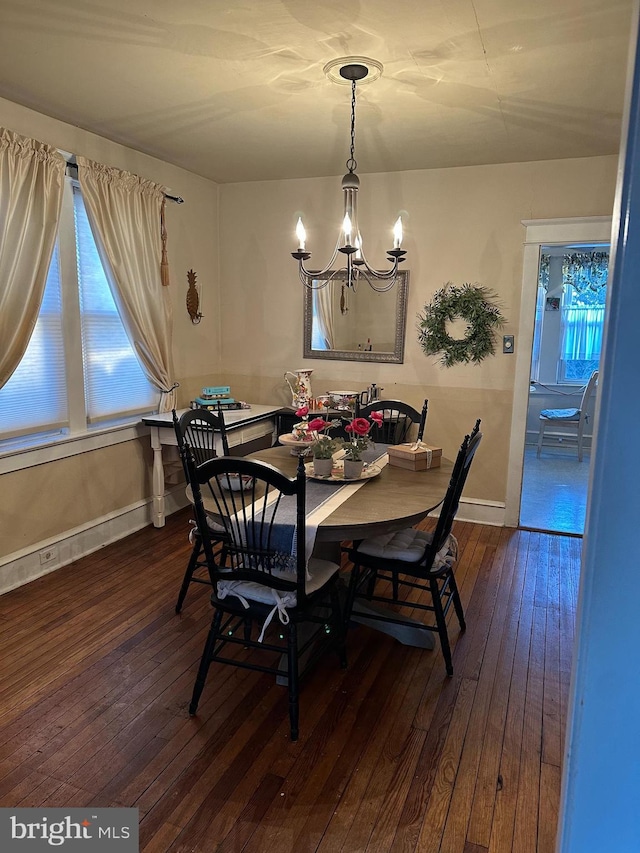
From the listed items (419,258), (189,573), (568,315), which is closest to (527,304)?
(419,258)

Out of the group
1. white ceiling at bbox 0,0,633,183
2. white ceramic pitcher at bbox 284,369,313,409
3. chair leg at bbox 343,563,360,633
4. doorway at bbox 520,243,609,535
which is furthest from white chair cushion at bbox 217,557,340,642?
doorway at bbox 520,243,609,535

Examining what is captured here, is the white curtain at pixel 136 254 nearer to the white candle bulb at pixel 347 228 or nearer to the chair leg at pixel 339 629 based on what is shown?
the white candle bulb at pixel 347 228

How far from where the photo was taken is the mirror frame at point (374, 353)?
427 centimetres

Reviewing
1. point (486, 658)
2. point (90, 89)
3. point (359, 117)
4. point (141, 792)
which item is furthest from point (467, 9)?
point (141, 792)

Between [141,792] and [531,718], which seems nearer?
[141,792]

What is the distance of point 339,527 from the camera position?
2049mm

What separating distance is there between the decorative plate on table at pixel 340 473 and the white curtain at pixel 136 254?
1.69 meters

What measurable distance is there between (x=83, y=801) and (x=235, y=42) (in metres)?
2.76

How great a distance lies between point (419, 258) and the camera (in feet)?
13.8

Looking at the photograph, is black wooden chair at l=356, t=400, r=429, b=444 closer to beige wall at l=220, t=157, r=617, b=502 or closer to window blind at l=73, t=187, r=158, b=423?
beige wall at l=220, t=157, r=617, b=502

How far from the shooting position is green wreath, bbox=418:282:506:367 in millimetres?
4062

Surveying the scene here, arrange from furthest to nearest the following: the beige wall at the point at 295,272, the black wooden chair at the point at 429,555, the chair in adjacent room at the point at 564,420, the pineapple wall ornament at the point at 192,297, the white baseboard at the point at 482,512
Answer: the chair in adjacent room at the point at 564,420
the pineapple wall ornament at the point at 192,297
the white baseboard at the point at 482,512
the beige wall at the point at 295,272
the black wooden chair at the point at 429,555

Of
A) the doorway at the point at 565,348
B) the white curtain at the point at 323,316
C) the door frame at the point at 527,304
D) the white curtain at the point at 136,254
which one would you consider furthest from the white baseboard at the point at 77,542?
the doorway at the point at 565,348

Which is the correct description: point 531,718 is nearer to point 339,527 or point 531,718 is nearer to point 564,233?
point 339,527
